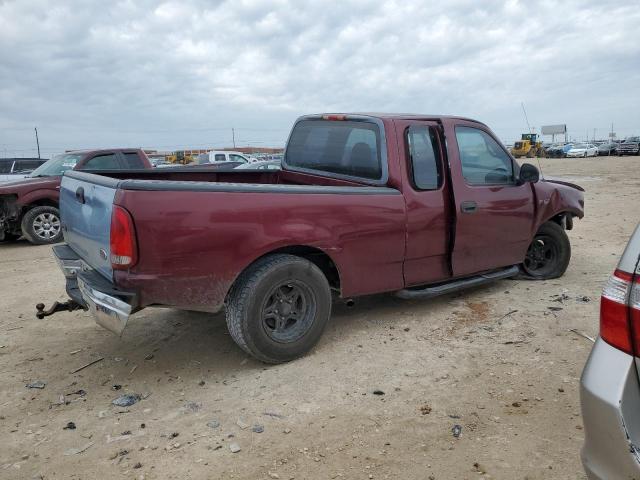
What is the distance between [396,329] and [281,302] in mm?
1221

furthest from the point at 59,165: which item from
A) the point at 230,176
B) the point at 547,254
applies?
the point at 547,254

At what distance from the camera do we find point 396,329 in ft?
14.8

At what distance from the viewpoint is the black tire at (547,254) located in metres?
5.82

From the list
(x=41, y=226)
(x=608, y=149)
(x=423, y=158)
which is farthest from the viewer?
(x=608, y=149)

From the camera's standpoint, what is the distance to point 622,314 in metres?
A: 1.80

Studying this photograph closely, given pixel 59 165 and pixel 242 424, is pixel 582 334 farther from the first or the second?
pixel 59 165

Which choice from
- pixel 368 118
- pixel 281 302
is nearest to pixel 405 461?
pixel 281 302

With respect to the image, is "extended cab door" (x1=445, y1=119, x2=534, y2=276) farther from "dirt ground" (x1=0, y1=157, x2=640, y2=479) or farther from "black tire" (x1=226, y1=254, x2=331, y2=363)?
"black tire" (x1=226, y1=254, x2=331, y2=363)

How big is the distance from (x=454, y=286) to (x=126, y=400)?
9.49 feet

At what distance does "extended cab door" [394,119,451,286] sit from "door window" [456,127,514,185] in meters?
0.31

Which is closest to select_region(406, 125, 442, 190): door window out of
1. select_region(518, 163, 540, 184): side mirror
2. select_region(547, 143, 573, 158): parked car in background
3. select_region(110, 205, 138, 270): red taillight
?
select_region(518, 163, 540, 184): side mirror

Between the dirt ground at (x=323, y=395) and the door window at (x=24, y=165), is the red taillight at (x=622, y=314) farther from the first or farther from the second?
the door window at (x=24, y=165)

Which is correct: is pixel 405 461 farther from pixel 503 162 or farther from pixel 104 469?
pixel 503 162

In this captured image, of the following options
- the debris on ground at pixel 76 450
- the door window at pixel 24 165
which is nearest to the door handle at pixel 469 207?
the debris on ground at pixel 76 450
